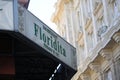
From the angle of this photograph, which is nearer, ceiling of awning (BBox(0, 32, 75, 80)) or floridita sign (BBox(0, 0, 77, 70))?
floridita sign (BBox(0, 0, 77, 70))

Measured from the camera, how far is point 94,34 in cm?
3422

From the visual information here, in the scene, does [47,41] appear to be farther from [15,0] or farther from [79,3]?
[79,3]

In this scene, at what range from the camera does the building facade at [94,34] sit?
93.1 feet

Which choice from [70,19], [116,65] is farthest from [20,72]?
[70,19]

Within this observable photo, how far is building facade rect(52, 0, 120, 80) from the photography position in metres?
28.4

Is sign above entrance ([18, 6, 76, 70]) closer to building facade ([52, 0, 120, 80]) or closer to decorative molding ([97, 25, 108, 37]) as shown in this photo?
building facade ([52, 0, 120, 80])

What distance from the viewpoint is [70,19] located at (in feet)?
141

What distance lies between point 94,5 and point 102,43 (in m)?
5.72

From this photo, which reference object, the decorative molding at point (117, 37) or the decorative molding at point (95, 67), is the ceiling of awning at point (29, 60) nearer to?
the decorative molding at point (117, 37)

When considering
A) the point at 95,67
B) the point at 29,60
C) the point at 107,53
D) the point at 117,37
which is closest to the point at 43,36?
the point at 29,60

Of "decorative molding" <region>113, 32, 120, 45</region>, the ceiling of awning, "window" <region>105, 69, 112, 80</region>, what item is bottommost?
"window" <region>105, 69, 112, 80</region>

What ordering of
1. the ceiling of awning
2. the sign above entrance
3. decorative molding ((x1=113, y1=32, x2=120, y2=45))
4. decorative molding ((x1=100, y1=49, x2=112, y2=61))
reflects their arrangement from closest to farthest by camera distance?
the sign above entrance → the ceiling of awning → decorative molding ((x1=113, y1=32, x2=120, y2=45)) → decorative molding ((x1=100, y1=49, x2=112, y2=61))

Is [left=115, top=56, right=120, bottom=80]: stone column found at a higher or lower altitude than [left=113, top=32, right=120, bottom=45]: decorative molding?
lower

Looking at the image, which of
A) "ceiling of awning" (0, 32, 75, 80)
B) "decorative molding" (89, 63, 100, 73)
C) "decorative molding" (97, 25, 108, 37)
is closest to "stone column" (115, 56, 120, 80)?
"decorative molding" (97, 25, 108, 37)
